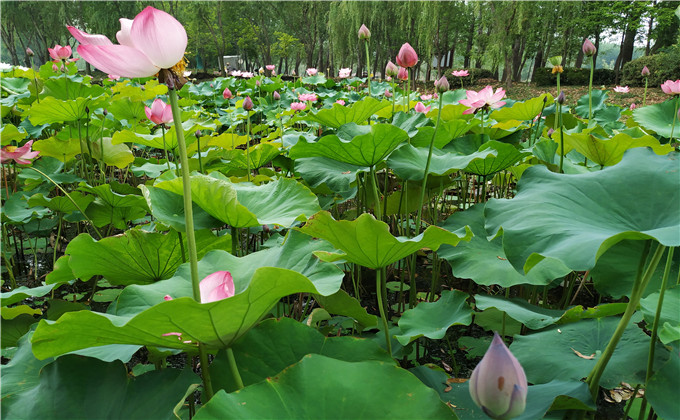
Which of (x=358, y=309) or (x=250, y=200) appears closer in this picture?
(x=358, y=309)

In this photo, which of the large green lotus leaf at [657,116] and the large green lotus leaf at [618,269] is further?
the large green lotus leaf at [657,116]

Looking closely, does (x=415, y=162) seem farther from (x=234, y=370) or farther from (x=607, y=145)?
(x=234, y=370)

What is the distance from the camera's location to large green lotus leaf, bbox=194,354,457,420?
19.5 inches

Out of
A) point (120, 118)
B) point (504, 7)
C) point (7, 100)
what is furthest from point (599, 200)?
point (504, 7)

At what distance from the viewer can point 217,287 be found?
55 cm

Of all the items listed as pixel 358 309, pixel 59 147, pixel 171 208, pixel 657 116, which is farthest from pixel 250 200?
pixel 657 116

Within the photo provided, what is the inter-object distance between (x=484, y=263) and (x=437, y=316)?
0.17m

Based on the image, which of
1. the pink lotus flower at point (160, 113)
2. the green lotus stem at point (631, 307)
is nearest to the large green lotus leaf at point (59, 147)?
the pink lotus flower at point (160, 113)

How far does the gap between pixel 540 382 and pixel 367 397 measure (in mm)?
368

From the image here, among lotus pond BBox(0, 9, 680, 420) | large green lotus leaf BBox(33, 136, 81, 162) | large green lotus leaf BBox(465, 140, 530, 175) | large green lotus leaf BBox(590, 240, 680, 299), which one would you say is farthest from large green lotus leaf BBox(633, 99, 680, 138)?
large green lotus leaf BBox(33, 136, 81, 162)

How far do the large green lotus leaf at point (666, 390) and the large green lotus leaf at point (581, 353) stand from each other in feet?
0.34

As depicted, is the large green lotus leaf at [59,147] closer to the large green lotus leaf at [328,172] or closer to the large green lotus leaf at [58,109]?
the large green lotus leaf at [58,109]

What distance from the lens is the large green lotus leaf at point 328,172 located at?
1.23 metres

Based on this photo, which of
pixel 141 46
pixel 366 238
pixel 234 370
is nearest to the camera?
pixel 141 46
